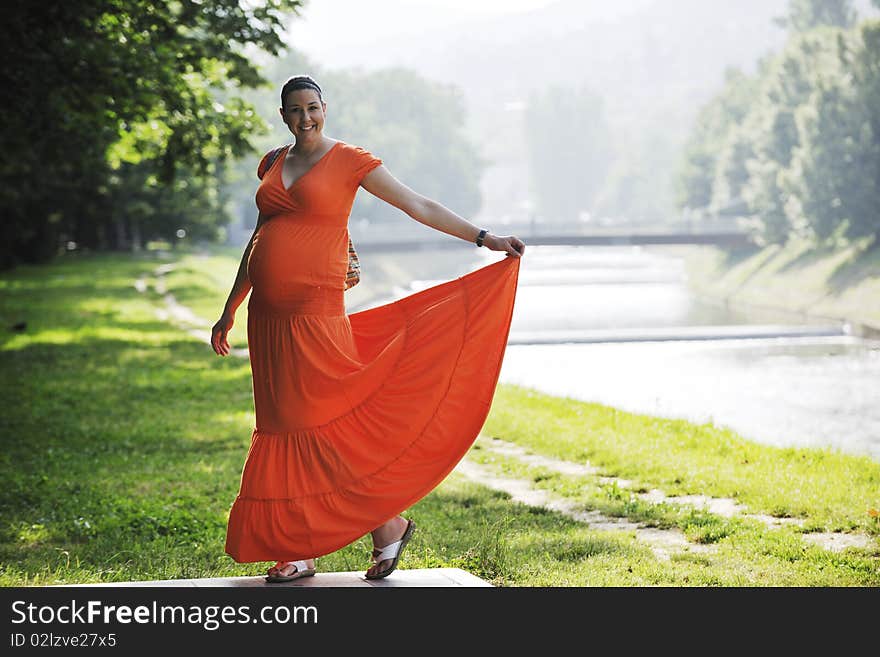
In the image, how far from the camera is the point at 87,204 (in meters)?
42.7

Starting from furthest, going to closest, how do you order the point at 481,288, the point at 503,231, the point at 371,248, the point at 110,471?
the point at 503,231, the point at 371,248, the point at 110,471, the point at 481,288

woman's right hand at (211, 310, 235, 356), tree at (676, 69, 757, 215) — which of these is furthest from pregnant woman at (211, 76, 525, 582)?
tree at (676, 69, 757, 215)

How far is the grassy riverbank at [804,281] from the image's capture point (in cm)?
4353

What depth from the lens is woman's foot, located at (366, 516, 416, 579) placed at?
5.52 meters

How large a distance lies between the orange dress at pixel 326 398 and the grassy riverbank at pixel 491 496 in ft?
3.20

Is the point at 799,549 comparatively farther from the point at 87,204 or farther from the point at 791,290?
the point at 791,290

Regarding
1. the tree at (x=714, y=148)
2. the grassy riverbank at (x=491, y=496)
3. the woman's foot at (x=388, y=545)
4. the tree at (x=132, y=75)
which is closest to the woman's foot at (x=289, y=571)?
the woman's foot at (x=388, y=545)

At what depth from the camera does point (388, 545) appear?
18.3ft

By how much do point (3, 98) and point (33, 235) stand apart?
28213 mm

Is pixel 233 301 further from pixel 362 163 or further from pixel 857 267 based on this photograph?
pixel 857 267

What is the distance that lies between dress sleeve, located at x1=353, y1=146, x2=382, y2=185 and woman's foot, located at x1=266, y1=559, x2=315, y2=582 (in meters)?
1.72

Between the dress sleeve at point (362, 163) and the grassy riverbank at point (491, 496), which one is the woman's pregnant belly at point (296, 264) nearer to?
the dress sleeve at point (362, 163)
